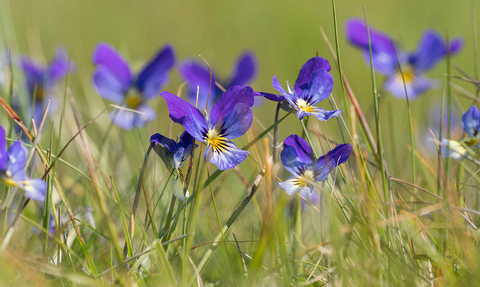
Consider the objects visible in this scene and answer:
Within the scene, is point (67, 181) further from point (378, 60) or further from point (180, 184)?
point (378, 60)

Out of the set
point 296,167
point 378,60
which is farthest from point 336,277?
point 378,60

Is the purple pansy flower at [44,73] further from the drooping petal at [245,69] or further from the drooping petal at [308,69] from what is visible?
the drooping petal at [308,69]

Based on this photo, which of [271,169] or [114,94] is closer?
[271,169]

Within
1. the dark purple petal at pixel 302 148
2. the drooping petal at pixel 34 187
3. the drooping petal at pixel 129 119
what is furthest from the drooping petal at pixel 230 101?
the drooping petal at pixel 129 119

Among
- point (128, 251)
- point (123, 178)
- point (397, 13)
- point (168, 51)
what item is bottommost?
point (123, 178)

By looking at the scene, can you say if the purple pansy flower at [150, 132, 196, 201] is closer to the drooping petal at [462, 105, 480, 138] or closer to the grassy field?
the grassy field

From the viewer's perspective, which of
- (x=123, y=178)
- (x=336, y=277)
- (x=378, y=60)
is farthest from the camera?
(x=378, y=60)

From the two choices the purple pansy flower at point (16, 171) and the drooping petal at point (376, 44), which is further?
the drooping petal at point (376, 44)
